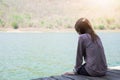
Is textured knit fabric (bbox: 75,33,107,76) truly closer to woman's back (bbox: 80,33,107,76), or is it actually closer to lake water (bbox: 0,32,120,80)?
woman's back (bbox: 80,33,107,76)

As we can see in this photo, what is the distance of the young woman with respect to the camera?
236 centimetres

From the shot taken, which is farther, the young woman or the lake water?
the lake water

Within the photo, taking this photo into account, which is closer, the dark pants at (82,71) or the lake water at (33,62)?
the dark pants at (82,71)

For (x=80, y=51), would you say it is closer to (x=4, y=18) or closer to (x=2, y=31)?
(x=2, y=31)

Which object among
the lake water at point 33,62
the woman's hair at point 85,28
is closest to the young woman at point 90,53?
the woman's hair at point 85,28

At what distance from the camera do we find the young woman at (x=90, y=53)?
7.74 ft

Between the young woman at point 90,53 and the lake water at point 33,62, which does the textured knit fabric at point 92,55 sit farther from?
the lake water at point 33,62

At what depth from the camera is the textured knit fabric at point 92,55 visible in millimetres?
2357

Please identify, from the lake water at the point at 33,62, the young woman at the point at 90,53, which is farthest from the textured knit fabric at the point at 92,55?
the lake water at the point at 33,62

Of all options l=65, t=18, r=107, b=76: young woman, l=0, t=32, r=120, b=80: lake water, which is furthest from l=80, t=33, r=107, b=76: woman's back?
l=0, t=32, r=120, b=80: lake water

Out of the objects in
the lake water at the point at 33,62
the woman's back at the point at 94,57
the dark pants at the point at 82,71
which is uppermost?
the woman's back at the point at 94,57

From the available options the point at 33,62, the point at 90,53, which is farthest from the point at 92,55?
the point at 33,62

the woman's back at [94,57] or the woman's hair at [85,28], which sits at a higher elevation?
the woman's hair at [85,28]

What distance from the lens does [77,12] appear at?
15367mm
